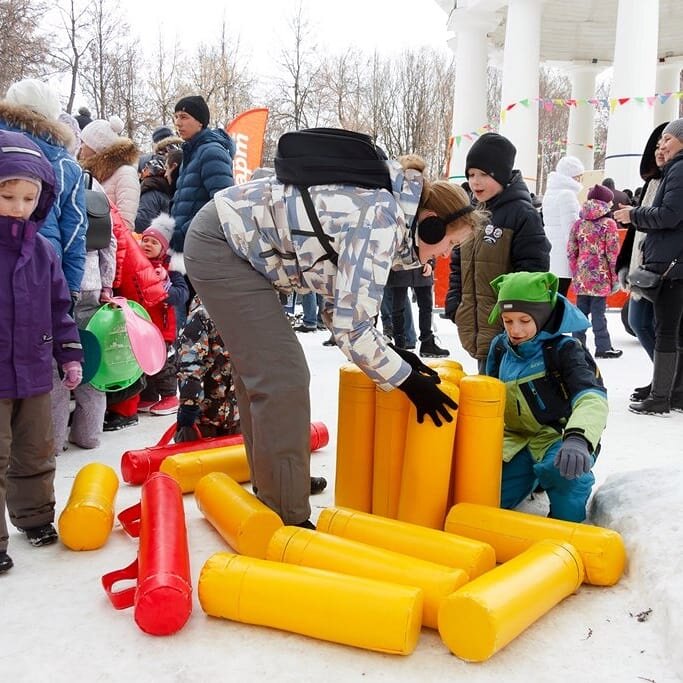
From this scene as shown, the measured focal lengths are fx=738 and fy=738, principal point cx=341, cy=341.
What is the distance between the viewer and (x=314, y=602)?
214cm

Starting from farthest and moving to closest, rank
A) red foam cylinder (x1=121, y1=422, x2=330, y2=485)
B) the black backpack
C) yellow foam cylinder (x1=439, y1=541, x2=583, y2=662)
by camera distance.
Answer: red foam cylinder (x1=121, y1=422, x2=330, y2=485) → the black backpack → yellow foam cylinder (x1=439, y1=541, x2=583, y2=662)

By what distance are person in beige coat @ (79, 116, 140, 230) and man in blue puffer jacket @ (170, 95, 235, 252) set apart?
33 cm

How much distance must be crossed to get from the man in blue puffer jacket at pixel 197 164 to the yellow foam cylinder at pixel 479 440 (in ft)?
8.85

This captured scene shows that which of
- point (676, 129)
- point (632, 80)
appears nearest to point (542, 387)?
point (676, 129)

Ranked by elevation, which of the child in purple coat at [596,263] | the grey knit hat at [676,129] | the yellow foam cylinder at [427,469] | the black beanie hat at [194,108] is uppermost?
the black beanie hat at [194,108]

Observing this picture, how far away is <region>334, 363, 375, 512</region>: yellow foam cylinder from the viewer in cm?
304

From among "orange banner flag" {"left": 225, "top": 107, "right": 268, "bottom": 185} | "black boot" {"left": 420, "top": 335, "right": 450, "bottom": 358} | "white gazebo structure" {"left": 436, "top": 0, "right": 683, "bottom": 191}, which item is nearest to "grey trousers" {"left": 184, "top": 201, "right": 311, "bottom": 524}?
"black boot" {"left": 420, "top": 335, "right": 450, "bottom": 358}

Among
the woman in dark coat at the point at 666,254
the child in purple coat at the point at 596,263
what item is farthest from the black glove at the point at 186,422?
the child in purple coat at the point at 596,263

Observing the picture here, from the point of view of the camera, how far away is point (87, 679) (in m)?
2.00

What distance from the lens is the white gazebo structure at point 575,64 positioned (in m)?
15.1

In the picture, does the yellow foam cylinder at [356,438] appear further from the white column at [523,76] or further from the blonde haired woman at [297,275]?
the white column at [523,76]

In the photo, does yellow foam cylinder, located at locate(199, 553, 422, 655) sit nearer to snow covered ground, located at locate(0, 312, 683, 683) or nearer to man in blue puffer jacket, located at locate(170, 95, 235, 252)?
snow covered ground, located at locate(0, 312, 683, 683)

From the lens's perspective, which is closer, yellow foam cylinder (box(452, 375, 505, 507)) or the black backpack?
the black backpack

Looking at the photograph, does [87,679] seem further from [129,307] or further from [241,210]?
[129,307]
